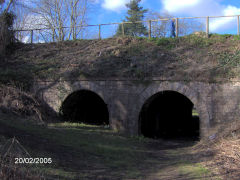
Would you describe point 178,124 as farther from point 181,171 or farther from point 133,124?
point 181,171

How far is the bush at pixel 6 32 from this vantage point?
15.7 meters

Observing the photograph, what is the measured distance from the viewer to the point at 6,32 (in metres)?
17.0

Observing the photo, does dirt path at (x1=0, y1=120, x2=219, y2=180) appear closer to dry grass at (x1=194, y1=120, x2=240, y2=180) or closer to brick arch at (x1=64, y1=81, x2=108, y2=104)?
dry grass at (x1=194, y1=120, x2=240, y2=180)

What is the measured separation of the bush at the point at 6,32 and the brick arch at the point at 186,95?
32.2 feet

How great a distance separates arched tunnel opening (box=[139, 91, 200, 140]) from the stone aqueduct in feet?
2.01

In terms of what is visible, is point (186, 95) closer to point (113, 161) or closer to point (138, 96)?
point (138, 96)

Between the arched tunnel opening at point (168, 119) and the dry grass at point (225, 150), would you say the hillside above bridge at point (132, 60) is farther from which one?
the dry grass at point (225, 150)

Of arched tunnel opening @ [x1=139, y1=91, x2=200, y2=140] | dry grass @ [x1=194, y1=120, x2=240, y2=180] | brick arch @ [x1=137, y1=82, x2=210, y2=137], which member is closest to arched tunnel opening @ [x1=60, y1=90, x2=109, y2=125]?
arched tunnel opening @ [x1=139, y1=91, x2=200, y2=140]

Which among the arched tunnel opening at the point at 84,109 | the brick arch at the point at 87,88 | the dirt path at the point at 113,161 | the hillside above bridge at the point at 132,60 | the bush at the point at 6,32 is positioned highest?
the bush at the point at 6,32

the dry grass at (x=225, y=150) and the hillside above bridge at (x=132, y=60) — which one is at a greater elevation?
the hillside above bridge at (x=132, y=60)

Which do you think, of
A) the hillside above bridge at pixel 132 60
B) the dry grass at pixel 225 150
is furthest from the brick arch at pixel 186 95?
the dry grass at pixel 225 150

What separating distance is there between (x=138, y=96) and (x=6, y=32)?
438 inches

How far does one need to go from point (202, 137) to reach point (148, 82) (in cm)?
322

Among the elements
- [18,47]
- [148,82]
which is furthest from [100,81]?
[18,47]
